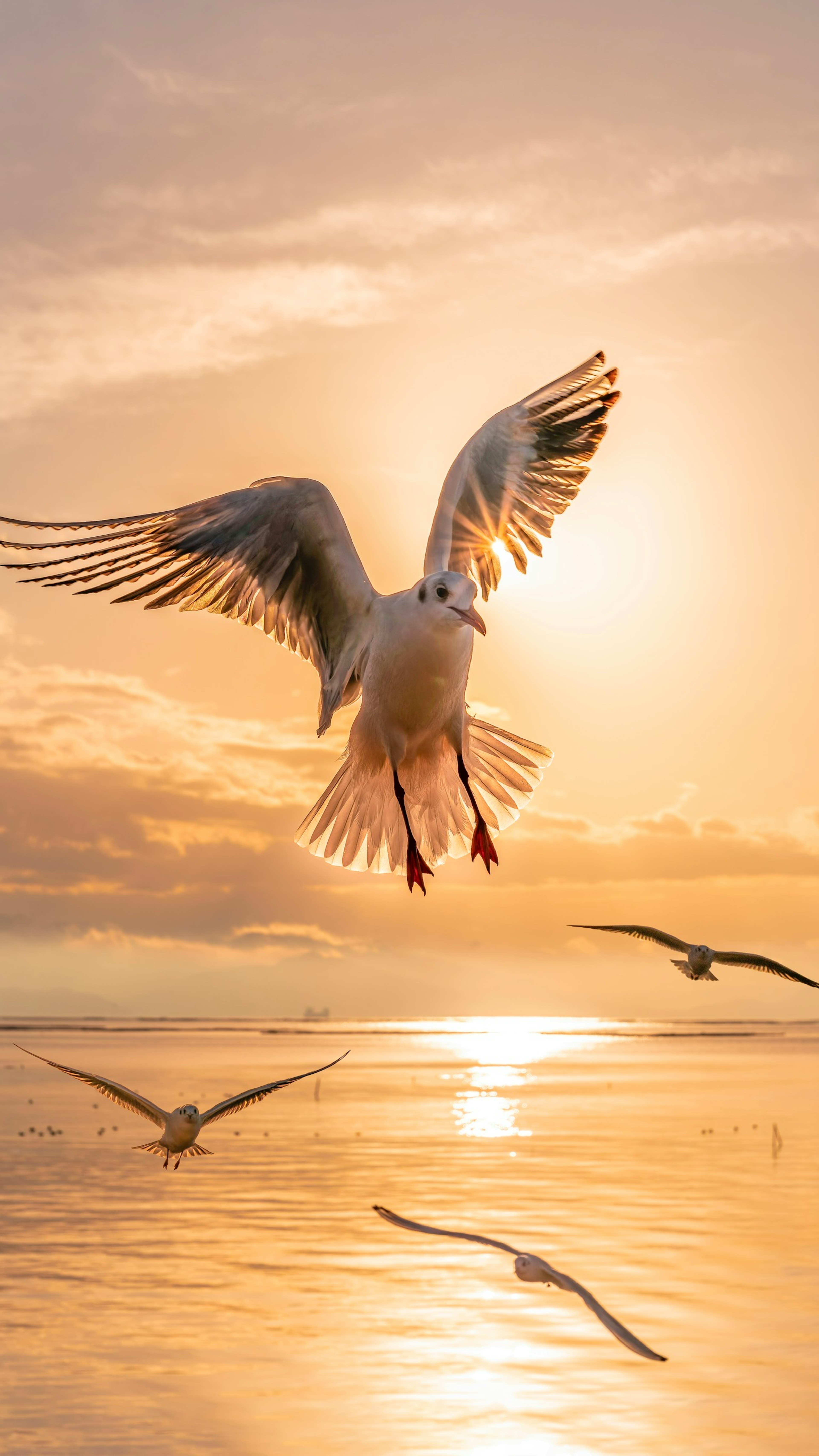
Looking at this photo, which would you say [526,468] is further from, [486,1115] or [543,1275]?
[486,1115]

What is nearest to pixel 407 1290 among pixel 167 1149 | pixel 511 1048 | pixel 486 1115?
pixel 167 1149

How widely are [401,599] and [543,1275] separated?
385cm

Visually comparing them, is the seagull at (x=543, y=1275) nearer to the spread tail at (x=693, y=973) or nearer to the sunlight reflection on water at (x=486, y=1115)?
the spread tail at (x=693, y=973)

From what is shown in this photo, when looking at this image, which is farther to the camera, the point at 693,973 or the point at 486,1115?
the point at 486,1115

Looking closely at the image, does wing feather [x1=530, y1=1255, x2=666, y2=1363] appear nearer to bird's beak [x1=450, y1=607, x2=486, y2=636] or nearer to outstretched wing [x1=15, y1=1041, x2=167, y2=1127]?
outstretched wing [x1=15, y1=1041, x2=167, y2=1127]

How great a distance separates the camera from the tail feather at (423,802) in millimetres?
10508

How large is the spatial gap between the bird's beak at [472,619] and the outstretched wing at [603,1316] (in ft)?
10.2

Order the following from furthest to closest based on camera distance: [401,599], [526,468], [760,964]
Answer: [526,468], [401,599], [760,964]

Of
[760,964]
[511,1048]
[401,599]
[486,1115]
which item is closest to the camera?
[760,964]

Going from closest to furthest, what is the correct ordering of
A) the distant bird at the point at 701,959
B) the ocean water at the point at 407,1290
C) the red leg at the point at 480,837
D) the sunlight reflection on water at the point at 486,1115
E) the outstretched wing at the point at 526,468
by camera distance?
the distant bird at the point at 701,959, the red leg at the point at 480,837, the outstretched wing at the point at 526,468, the ocean water at the point at 407,1290, the sunlight reflection on water at the point at 486,1115

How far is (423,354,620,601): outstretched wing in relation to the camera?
10.8 m

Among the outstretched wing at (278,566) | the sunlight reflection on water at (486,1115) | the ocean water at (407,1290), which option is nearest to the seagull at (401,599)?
the outstretched wing at (278,566)

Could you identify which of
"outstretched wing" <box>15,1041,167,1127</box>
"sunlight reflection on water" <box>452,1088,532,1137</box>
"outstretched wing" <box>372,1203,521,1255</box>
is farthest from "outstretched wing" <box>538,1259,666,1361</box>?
"sunlight reflection on water" <box>452,1088,532,1137</box>

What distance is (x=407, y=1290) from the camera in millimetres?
30875
